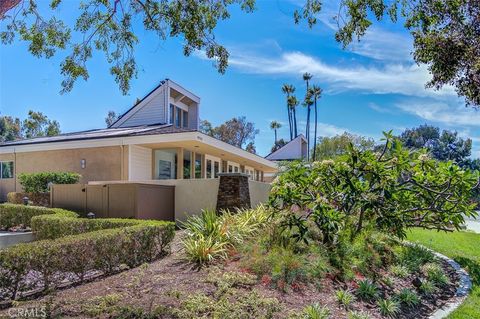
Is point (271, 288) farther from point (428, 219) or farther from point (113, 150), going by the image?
point (113, 150)

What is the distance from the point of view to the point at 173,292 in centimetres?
537

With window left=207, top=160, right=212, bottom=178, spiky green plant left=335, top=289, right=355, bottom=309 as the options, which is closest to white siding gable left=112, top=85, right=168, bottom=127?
window left=207, top=160, right=212, bottom=178

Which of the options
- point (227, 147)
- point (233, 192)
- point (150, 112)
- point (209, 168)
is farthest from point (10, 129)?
point (233, 192)

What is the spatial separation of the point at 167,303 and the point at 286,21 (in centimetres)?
664

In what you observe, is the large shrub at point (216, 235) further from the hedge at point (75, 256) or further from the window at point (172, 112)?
the window at point (172, 112)

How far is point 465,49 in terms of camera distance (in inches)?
392

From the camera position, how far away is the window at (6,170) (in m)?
20.9

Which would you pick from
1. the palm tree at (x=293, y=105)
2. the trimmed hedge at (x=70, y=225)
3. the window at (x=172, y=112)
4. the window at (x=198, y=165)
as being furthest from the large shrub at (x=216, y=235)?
the palm tree at (x=293, y=105)

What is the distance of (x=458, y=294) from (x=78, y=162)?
16.5m

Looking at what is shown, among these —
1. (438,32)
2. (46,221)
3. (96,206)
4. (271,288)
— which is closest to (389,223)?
(271,288)

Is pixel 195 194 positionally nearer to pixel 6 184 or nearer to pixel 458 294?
pixel 458 294

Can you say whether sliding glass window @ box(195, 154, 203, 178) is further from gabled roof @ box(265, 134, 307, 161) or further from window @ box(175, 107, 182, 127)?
gabled roof @ box(265, 134, 307, 161)

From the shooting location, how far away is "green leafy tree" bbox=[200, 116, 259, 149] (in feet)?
177

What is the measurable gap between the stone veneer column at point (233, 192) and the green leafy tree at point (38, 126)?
4739cm
